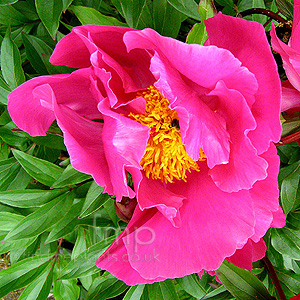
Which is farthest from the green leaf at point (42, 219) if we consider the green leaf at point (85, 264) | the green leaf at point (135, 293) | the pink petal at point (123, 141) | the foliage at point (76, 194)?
the pink petal at point (123, 141)

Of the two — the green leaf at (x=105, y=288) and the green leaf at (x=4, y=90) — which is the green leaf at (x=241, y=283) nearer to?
the green leaf at (x=105, y=288)

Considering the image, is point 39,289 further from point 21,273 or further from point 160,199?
point 160,199

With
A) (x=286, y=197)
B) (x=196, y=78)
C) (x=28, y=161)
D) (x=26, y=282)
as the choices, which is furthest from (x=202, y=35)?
(x=26, y=282)

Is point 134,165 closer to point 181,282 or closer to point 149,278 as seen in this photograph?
point 149,278

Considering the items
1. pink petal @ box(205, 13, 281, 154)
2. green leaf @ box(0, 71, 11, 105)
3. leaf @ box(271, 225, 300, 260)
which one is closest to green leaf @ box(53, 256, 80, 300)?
green leaf @ box(0, 71, 11, 105)

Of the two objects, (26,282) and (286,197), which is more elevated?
(286,197)

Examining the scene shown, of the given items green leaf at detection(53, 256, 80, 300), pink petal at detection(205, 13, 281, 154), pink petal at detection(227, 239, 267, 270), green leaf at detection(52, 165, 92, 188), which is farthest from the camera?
green leaf at detection(53, 256, 80, 300)

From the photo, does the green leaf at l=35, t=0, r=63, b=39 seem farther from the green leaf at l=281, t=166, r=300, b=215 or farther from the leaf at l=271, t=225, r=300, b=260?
the leaf at l=271, t=225, r=300, b=260
